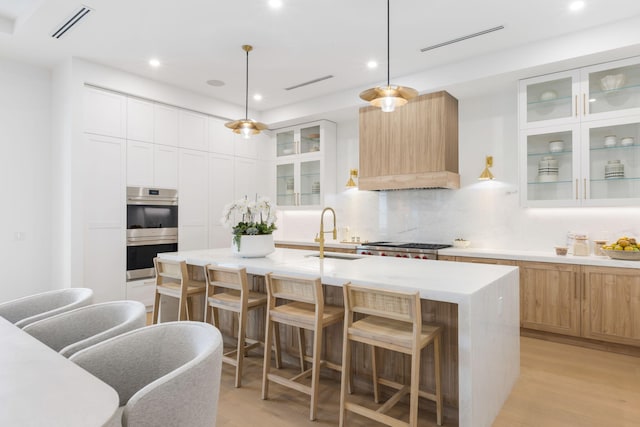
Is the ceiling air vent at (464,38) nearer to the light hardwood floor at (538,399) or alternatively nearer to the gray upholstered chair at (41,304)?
the light hardwood floor at (538,399)

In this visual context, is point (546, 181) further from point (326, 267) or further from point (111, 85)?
point (111, 85)

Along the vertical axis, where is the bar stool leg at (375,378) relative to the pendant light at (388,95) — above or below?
below

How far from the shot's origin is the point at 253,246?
3.20 meters

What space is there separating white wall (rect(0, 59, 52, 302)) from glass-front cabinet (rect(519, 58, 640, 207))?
559cm

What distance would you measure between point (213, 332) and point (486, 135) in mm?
4313

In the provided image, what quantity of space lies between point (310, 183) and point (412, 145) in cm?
196

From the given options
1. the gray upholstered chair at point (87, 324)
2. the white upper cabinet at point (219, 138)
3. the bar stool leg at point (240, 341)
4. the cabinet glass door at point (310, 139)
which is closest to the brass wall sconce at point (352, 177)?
the cabinet glass door at point (310, 139)

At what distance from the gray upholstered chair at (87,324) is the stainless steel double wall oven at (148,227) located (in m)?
2.92

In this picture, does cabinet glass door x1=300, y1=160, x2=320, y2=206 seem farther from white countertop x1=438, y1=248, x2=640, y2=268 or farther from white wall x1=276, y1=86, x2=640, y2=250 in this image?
white countertop x1=438, y1=248, x2=640, y2=268

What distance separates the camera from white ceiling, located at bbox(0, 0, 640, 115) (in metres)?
3.13

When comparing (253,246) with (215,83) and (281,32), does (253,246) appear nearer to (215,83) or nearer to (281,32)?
(281,32)

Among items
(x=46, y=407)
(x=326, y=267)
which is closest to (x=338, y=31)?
(x=326, y=267)

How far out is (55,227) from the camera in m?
4.39

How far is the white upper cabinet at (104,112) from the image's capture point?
4242 millimetres
